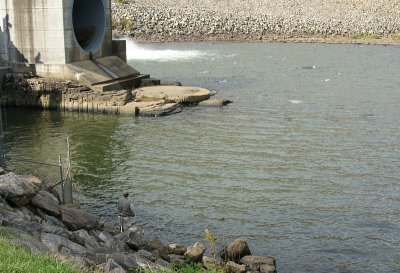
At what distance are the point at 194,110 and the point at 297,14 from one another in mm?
66017

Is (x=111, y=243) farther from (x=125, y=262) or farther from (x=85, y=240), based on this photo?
(x=125, y=262)

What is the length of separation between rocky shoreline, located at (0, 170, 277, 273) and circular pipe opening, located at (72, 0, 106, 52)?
92.0 ft

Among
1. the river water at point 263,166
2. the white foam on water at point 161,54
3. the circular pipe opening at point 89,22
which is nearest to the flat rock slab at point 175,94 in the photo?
the river water at point 263,166

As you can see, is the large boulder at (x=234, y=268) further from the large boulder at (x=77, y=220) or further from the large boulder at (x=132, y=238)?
the large boulder at (x=77, y=220)

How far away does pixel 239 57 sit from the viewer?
6644cm

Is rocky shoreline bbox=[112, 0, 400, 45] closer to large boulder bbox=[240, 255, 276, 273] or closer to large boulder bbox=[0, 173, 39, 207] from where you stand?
large boulder bbox=[240, 255, 276, 273]

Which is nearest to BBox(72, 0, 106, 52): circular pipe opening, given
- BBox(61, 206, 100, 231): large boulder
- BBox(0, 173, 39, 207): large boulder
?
BBox(61, 206, 100, 231): large boulder

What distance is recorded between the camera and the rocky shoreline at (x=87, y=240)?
40.5 ft

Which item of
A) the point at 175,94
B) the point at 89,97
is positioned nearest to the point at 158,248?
the point at 89,97

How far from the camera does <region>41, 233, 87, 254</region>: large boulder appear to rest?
12.3 m

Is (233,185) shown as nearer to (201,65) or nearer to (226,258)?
(226,258)

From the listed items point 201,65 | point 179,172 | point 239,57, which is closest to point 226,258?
point 179,172

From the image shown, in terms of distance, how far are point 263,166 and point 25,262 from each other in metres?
16.2

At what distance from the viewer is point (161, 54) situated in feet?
231
